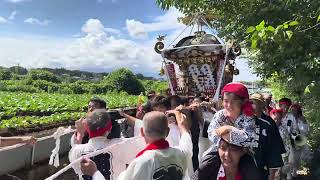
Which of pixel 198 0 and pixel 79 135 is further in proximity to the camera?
pixel 198 0

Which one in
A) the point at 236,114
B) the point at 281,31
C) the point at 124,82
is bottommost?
the point at 124,82

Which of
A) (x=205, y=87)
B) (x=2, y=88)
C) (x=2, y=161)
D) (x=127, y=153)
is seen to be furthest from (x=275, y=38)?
(x=2, y=88)

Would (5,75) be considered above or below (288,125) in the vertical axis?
below

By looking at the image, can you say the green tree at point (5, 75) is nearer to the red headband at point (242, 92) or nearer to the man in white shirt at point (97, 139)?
the man in white shirt at point (97, 139)

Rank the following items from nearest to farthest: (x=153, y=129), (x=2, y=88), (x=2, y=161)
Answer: (x=153, y=129), (x=2, y=161), (x=2, y=88)

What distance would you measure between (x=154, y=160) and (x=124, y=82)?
8030 cm

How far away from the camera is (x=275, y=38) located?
14.3ft

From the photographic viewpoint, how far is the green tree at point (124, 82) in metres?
82.7

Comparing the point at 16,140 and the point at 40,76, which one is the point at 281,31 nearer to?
the point at 16,140

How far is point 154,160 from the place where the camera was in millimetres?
3258

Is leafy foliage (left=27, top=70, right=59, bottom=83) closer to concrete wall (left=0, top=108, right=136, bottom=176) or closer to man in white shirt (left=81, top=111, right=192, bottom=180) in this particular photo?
concrete wall (left=0, top=108, right=136, bottom=176)

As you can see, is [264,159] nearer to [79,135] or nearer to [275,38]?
[275,38]

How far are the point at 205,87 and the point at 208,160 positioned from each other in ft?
21.8

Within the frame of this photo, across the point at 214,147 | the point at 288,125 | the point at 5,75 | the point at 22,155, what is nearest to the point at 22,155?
the point at 22,155
